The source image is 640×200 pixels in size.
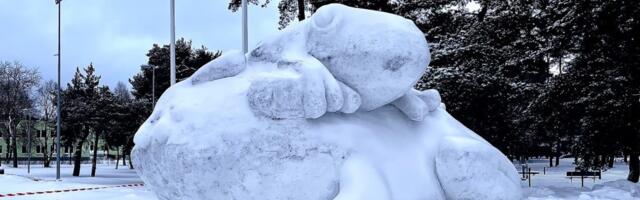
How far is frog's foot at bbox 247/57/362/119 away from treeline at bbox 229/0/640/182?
35.5 feet

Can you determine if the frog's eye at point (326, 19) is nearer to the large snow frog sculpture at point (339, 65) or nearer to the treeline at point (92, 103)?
the large snow frog sculpture at point (339, 65)

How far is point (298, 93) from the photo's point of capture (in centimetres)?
275

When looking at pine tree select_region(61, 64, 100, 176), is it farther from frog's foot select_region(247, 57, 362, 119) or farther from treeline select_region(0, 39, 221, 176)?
frog's foot select_region(247, 57, 362, 119)

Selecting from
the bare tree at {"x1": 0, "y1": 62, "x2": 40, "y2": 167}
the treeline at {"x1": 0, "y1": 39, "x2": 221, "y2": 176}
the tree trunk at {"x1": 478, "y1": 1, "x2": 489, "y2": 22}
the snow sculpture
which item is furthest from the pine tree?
the snow sculpture

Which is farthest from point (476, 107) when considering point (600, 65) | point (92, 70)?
point (92, 70)

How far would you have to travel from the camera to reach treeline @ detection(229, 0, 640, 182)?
12.5 m

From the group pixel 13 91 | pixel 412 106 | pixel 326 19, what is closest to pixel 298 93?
pixel 326 19

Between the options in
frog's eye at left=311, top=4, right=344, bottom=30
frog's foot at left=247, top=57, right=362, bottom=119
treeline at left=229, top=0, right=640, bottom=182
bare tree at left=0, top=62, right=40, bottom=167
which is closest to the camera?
frog's foot at left=247, top=57, right=362, bottom=119

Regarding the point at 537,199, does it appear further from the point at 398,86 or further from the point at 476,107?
the point at 398,86

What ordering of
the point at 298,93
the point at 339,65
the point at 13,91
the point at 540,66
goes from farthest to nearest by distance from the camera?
the point at 13,91 < the point at 540,66 < the point at 339,65 < the point at 298,93

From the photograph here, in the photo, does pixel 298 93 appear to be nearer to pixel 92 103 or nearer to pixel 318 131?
pixel 318 131

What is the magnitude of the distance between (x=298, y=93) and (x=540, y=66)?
1486 cm

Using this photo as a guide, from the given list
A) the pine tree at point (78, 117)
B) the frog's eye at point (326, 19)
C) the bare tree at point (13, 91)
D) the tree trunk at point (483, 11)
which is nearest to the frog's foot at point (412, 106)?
the frog's eye at point (326, 19)

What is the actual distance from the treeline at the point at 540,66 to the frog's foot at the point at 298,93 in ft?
35.5
